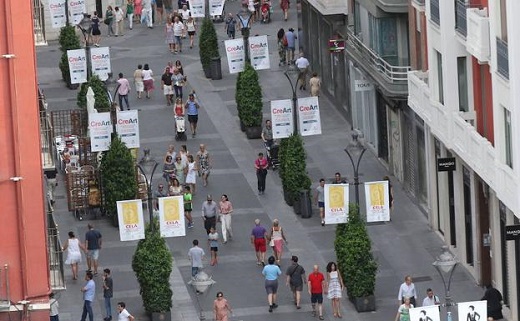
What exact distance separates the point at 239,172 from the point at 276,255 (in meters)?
11.8

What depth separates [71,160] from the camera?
80.4 metres

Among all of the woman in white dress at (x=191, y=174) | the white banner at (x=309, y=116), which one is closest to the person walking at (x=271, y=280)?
the white banner at (x=309, y=116)

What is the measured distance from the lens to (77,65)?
89.3 m

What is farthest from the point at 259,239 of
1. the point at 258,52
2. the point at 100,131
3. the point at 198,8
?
the point at 198,8

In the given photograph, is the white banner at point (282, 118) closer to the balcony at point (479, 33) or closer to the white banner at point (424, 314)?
the balcony at point (479, 33)

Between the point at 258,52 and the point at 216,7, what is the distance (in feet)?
53.5

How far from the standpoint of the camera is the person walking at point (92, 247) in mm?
70500

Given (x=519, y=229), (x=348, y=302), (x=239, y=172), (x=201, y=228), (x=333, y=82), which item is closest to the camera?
(x=519, y=229)

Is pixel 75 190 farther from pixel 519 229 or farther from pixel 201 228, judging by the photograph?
pixel 519 229

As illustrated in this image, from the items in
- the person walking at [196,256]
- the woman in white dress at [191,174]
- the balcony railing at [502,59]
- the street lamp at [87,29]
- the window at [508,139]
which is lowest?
the person walking at [196,256]

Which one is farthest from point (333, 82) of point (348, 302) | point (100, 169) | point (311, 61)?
point (348, 302)

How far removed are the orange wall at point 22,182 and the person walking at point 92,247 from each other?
13063mm

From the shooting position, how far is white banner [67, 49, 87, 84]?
89250 mm

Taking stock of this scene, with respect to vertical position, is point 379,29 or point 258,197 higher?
point 379,29
